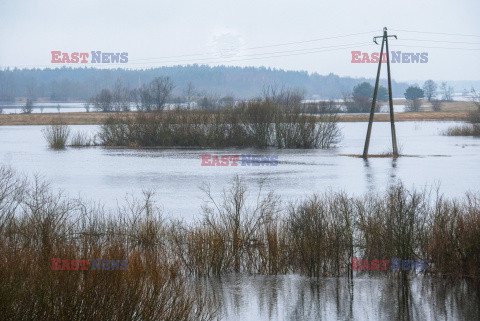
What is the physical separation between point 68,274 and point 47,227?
272 inches

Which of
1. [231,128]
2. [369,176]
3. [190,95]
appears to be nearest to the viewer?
[369,176]

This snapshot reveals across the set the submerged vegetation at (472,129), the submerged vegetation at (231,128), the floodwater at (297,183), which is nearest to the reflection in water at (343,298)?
the floodwater at (297,183)

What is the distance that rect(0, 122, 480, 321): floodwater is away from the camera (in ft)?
39.0

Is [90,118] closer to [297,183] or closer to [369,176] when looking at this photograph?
[369,176]

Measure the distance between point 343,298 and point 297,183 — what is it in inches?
685

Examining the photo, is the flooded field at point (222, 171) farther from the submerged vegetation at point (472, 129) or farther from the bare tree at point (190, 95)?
the bare tree at point (190, 95)

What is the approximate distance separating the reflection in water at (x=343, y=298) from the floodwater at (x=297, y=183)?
0.06ft

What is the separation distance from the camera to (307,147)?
55.7m

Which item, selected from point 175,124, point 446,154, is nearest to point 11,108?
point 175,124

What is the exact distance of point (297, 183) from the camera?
29.8 meters

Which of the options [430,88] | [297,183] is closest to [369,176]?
[297,183]

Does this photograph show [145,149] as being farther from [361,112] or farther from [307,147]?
[361,112]

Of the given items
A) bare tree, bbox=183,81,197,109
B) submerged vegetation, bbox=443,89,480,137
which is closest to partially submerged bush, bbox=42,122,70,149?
bare tree, bbox=183,81,197,109

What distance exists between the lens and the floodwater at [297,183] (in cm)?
1189
